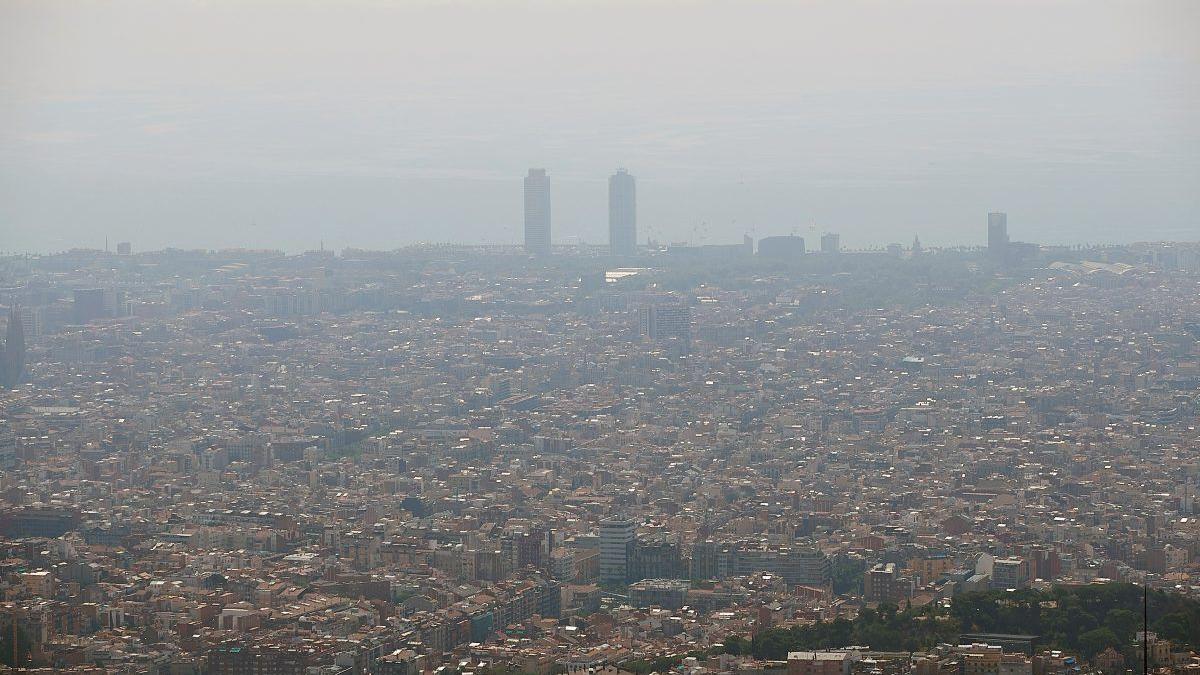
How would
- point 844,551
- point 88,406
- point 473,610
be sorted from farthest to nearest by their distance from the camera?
point 88,406
point 844,551
point 473,610

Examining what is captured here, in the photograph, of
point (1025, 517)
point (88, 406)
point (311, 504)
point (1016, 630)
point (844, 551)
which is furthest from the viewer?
point (88, 406)

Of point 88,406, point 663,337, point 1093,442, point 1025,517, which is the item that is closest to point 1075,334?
point 663,337

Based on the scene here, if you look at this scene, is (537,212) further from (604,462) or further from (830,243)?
(604,462)

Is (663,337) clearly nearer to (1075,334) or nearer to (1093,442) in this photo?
(1075,334)

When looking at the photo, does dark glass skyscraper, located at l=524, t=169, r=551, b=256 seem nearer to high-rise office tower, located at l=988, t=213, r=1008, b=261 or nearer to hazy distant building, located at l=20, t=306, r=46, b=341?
high-rise office tower, located at l=988, t=213, r=1008, b=261

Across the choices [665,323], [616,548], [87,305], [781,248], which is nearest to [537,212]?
[781,248]

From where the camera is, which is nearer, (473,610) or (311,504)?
(473,610)
